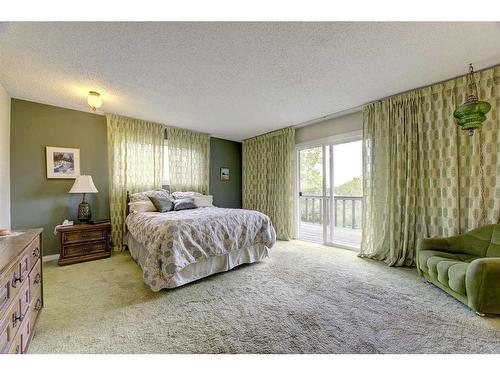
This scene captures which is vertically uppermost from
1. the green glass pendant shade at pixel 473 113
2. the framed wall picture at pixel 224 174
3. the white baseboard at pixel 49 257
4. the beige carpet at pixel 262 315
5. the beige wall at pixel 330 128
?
the beige wall at pixel 330 128

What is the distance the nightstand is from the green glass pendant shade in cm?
474

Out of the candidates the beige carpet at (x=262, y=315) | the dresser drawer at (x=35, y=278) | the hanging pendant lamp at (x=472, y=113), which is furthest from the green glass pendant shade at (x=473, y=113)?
the dresser drawer at (x=35, y=278)

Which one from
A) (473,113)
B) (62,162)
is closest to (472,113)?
(473,113)

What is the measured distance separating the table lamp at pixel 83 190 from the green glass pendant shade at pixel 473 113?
4727mm

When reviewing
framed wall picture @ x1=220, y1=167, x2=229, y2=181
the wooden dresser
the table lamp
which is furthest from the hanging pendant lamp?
the table lamp

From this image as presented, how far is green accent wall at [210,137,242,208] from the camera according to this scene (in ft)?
17.3

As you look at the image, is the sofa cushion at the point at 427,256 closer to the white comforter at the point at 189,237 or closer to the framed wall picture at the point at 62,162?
the white comforter at the point at 189,237

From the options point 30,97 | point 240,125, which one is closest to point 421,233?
point 240,125

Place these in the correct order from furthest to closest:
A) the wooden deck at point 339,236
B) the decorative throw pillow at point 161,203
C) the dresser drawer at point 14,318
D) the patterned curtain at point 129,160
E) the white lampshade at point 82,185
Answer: the wooden deck at point 339,236
the patterned curtain at point 129,160
the decorative throw pillow at point 161,203
the white lampshade at point 82,185
the dresser drawer at point 14,318

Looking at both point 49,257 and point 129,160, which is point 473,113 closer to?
point 129,160

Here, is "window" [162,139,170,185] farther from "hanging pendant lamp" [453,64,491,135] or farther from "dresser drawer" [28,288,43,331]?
"hanging pendant lamp" [453,64,491,135]

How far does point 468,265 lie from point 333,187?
2.26m

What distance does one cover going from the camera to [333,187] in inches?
156

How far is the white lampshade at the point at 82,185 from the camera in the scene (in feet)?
10.3
